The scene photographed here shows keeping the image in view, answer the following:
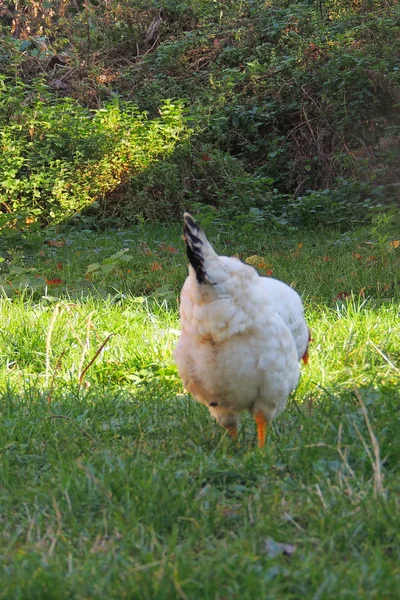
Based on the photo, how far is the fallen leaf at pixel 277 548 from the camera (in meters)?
2.34

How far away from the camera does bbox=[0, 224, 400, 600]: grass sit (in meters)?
2.16

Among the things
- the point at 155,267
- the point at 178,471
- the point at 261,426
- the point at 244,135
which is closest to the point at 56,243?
the point at 155,267

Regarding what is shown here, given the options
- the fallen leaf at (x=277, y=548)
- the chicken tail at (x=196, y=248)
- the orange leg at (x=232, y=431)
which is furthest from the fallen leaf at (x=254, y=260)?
the fallen leaf at (x=277, y=548)

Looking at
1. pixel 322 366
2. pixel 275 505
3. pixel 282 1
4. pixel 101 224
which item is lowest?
pixel 101 224

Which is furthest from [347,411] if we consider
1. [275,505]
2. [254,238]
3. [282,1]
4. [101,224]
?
[282,1]

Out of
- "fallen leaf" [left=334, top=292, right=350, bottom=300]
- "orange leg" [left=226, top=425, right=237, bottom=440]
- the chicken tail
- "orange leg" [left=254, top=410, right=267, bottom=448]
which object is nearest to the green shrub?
"fallen leaf" [left=334, top=292, right=350, bottom=300]

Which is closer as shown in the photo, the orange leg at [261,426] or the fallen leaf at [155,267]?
the orange leg at [261,426]

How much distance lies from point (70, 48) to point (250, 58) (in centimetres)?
371

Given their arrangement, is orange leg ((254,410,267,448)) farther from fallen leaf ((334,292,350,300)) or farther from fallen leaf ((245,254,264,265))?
fallen leaf ((245,254,264,265))

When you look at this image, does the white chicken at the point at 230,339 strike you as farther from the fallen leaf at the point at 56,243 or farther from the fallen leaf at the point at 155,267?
the fallen leaf at the point at 56,243

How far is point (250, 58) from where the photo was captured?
12.5 m

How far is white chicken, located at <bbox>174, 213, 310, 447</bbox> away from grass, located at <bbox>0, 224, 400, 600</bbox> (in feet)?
0.76

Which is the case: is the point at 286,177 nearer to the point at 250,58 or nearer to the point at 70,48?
the point at 250,58

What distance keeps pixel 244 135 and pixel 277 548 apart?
32.1 ft
